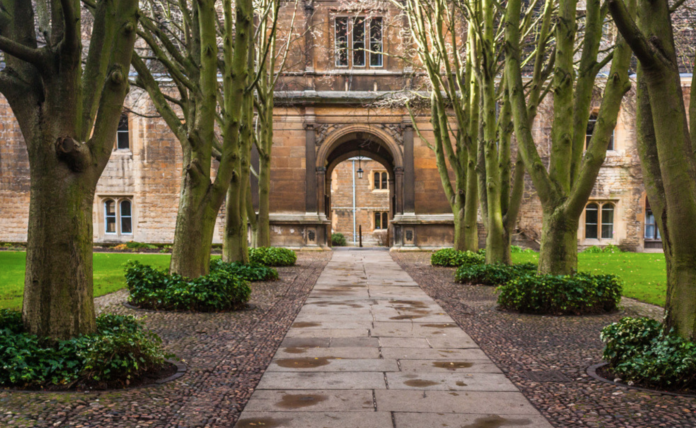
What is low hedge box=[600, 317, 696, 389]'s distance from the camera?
434cm

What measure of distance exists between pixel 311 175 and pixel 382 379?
19.5 m

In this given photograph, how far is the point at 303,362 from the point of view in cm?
543

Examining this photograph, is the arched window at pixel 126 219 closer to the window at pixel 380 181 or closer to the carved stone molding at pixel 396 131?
the carved stone molding at pixel 396 131

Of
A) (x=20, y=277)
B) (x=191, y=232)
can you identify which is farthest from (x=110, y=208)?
(x=191, y=232)

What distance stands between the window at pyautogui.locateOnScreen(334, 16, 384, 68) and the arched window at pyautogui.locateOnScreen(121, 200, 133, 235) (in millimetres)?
10688

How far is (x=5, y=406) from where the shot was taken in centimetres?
387

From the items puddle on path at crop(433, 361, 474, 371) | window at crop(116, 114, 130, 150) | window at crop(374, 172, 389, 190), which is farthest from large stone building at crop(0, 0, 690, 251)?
puddle on path at crop(433, 361, 474, 371)

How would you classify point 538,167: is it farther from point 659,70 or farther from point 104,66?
point 104,66

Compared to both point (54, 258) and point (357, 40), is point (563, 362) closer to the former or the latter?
point (54, 258)

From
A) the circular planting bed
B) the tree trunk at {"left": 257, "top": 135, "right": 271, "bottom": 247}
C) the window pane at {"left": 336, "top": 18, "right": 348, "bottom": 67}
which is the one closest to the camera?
the circular planting bed

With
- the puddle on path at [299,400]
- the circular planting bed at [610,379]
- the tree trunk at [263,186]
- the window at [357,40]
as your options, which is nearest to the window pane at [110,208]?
the tree trunk at [263,186]

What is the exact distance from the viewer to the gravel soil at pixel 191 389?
3.75m

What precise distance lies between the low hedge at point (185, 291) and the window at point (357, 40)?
672 inches

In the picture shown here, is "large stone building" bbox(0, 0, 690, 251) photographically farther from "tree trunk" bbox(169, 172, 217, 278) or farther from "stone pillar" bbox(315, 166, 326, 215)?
"tree trunk" bbox(169, 172, 217, 278)
